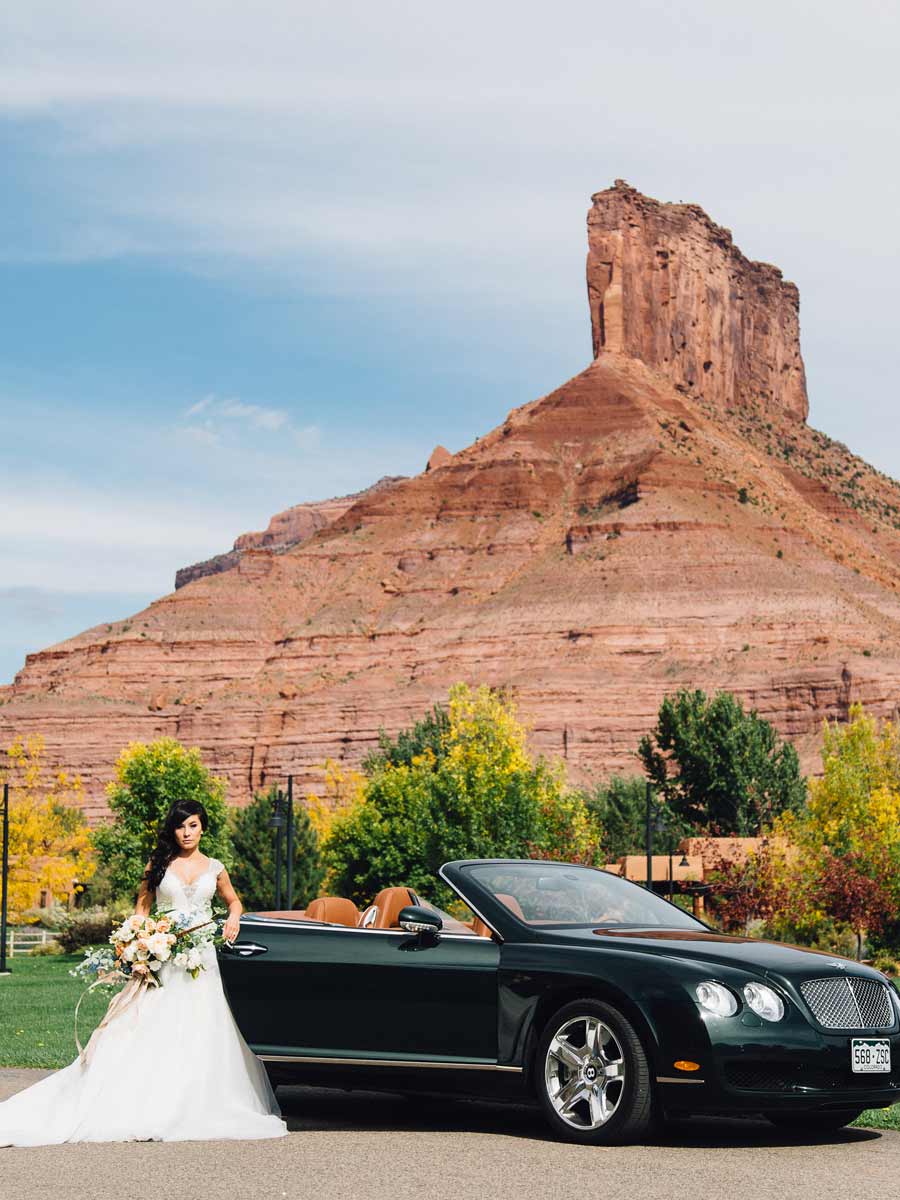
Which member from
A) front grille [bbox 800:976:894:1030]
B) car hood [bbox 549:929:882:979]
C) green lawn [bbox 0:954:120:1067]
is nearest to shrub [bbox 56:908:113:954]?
green lawn [bbox 0:954:120:1067]

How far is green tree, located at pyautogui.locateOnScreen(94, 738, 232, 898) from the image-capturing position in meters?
50.1

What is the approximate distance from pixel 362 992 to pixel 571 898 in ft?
4.23

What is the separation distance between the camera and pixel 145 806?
5178cm

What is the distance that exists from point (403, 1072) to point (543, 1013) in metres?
0.88

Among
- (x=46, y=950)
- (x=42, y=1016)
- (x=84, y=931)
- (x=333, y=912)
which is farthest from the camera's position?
(x=46, y=950)

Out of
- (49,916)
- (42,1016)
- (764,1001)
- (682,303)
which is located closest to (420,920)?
(764,1001)

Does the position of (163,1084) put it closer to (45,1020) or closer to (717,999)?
(717,999)

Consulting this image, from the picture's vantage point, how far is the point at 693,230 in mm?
172625

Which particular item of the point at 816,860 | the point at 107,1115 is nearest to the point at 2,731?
the point at 816,860

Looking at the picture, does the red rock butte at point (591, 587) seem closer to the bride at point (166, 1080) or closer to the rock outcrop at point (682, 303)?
the rock outcrop at point (682, 303)

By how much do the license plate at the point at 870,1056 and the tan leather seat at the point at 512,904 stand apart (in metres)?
1.86


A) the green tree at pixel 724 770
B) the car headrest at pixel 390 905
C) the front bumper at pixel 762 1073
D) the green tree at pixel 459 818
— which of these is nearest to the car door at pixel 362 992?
the car headrest at pixel 390 905

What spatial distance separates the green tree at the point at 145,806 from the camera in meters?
50.1

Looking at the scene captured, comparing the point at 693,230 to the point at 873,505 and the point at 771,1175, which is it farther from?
the point at 771,1175
